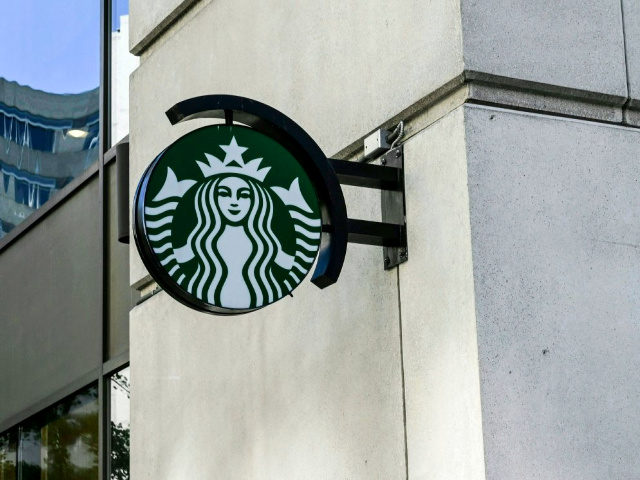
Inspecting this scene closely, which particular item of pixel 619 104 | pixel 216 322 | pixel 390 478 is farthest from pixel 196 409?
pixel 619 104

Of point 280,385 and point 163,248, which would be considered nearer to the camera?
point 163,248

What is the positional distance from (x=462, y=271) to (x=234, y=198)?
966mm

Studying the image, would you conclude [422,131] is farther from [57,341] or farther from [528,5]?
[57,341]

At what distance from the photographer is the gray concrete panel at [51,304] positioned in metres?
10.1

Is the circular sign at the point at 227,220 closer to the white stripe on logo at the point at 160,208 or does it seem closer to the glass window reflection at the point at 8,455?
the white stripe on logo at the point at 160,208

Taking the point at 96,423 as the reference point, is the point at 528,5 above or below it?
above

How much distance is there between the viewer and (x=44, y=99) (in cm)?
1140

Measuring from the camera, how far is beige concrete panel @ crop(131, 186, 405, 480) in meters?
5.82

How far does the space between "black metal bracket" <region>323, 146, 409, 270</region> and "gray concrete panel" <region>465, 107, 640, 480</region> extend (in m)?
0.52

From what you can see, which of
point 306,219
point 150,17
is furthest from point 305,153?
point 150,17

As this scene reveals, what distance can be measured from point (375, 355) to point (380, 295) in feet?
0.88

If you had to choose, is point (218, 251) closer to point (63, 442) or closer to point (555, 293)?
point (555, 293)

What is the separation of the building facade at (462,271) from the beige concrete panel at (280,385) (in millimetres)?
14

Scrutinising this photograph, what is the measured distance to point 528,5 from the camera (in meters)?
5.70
